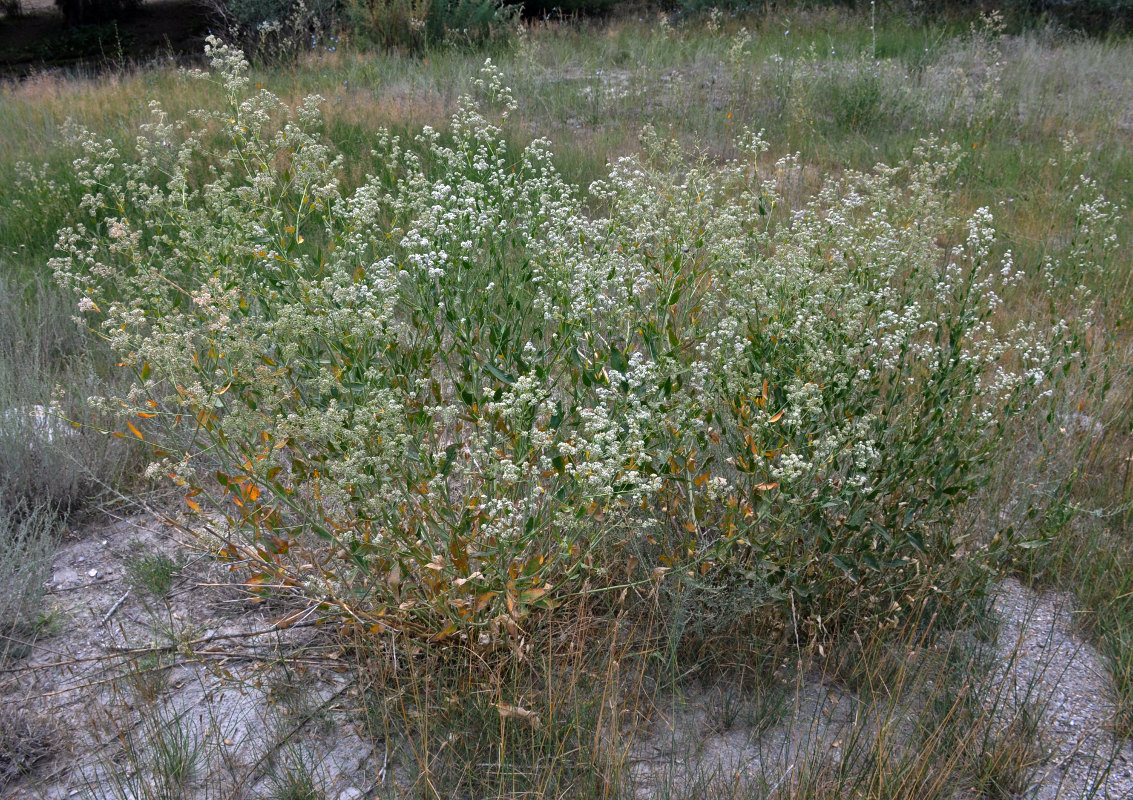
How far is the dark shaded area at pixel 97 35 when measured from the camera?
60.8 ft

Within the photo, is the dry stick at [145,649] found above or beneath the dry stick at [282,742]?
above

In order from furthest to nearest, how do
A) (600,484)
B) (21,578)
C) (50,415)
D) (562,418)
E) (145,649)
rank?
(50,415)
(21,578)
(145,649)
(562,418)
(600,484)

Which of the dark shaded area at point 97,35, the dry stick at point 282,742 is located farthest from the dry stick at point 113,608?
the dark shaded area at point 97,35

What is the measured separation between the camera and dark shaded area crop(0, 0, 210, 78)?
18.5 m

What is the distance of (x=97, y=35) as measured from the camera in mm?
20109

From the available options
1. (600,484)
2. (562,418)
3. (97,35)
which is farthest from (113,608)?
(97,35)

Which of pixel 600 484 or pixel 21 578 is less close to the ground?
pixel 600 484

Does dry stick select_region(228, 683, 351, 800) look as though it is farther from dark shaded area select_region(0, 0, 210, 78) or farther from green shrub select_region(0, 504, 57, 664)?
dark shaded area select_region(0, 0, 210, 78)

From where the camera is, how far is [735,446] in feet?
9.15

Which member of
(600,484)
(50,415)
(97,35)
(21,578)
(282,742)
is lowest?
(282,742)

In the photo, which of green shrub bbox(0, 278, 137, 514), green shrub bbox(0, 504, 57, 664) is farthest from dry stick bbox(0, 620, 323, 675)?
green shrub bbox(0, 278, 137, 514)

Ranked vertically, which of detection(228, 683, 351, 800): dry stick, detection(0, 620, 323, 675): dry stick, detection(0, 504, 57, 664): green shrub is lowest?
detection(228, 683, 351, 800): dry stick

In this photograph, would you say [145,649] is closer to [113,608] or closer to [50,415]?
[113,608]

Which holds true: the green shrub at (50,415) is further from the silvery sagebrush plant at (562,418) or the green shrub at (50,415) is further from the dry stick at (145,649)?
the silvery sagebrush plant at (562,418)
